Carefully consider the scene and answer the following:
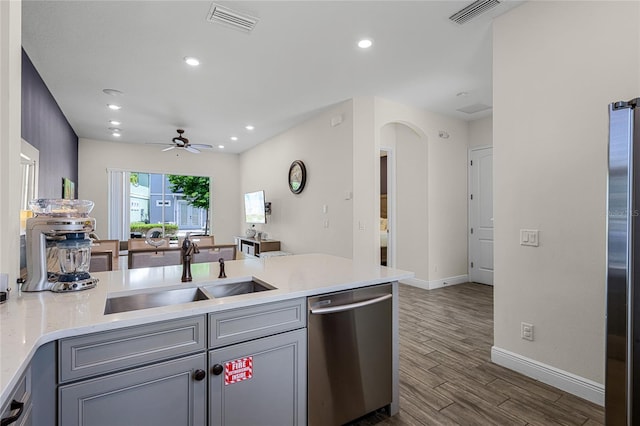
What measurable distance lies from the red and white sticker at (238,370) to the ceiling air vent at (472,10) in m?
2.80

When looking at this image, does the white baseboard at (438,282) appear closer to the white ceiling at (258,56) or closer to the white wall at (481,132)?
the white wall at (481,132)

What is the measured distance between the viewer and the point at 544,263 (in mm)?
2238

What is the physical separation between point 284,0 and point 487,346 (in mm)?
3313

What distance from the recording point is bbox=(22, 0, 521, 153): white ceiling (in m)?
2.43

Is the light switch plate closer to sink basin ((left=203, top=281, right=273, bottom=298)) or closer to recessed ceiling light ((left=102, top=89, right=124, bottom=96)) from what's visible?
sink basin ((left=203, top=281, right=273, bottom=298))

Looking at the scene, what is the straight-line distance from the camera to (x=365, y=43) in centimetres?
287

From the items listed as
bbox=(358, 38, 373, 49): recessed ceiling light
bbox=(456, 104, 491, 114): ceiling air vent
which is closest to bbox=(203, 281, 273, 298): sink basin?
bbox=(358, 38, 373, 49): recessed ceiling light

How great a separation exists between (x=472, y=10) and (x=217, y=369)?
9.62ft

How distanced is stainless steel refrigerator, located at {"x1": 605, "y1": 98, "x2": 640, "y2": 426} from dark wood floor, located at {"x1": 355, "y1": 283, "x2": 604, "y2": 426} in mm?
708

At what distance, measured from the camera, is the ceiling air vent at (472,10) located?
234cm

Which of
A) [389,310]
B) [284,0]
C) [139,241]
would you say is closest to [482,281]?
[389,310]

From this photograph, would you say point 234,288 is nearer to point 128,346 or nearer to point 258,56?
point 128,346

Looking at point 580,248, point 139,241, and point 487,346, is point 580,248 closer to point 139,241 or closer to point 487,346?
point 487,346

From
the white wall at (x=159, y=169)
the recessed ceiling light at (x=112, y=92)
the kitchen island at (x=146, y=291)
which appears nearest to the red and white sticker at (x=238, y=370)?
the kitchen island at (x=146, y=291)
